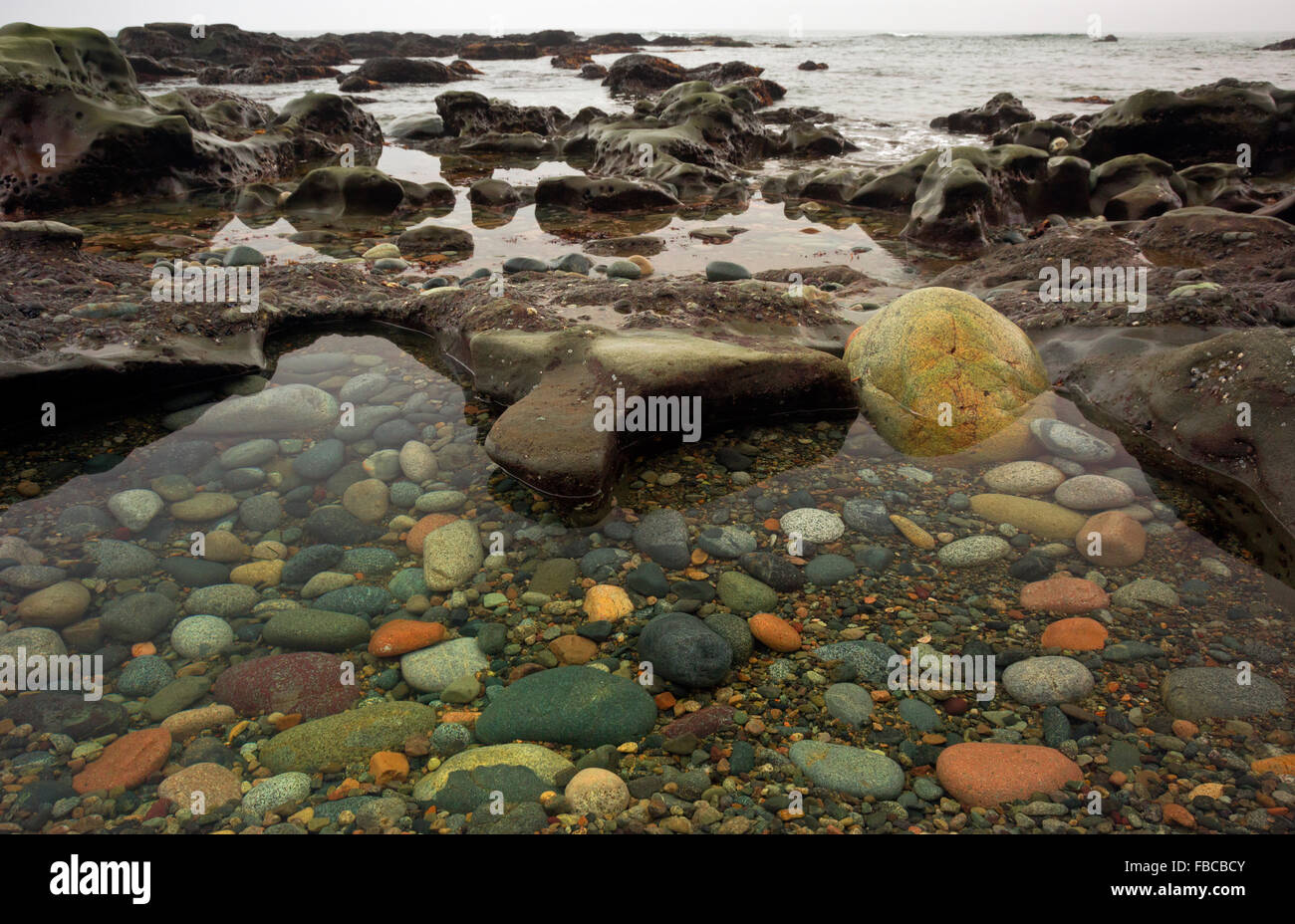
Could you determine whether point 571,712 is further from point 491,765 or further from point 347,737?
point 347,737

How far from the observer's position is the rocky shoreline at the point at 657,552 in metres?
2.36

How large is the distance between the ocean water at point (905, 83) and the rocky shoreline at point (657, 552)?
40.2 feet

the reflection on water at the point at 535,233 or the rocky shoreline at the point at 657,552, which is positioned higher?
the reflection on water at the point at 535,233

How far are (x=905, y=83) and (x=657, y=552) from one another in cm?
3462

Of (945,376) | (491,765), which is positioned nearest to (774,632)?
(491,765)

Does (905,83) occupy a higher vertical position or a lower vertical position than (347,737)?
higher

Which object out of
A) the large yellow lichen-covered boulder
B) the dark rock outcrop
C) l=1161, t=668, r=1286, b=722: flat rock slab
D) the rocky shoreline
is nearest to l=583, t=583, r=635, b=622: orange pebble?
the rocky shoreline

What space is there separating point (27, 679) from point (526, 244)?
22.2ft

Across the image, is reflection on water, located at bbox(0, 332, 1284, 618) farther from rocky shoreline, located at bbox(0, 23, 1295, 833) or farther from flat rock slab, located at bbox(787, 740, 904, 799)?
flat rock slab, located at bbox(787, 740, 904, 799)

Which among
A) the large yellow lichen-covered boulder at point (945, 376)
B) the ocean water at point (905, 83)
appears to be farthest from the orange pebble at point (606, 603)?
the ocean water at point (905, 83)

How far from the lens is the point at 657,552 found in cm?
351

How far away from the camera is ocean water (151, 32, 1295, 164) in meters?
21.8

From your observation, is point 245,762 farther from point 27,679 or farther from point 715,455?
point 715,455

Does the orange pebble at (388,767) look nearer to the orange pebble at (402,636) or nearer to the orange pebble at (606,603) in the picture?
the orange pebble at (402,636)
